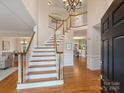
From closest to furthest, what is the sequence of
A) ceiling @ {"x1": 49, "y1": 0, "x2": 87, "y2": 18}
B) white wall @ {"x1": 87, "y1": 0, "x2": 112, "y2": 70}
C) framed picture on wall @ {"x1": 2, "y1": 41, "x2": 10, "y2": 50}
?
1. white wall @ {"x1": 87, "y1": 0, "x2": 112, "y2": 70}
2. ceiling @ {"x1": 49, "y1": 0, "x2": 87, "y2": 18}
3. framed picture on wall @ {"x1": 2, "y1": 41, "x2": 10, "y2": 50}

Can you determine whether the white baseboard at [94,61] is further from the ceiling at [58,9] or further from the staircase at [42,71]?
the ceiling at [58,9]

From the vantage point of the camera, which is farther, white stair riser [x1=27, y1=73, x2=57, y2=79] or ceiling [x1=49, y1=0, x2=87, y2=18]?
ceiling [x1=49, y1=0, x2=87, y2=18]

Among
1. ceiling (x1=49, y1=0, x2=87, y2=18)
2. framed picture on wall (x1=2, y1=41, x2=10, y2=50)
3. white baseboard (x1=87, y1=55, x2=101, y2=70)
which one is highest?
ceiling (x1=49, y1=0, x2=87, y2=18)

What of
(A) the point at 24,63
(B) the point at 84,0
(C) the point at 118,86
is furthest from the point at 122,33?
(B) the point at 84,0

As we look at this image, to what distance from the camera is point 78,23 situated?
9.10 meters

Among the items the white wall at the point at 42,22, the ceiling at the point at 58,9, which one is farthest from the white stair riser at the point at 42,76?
the ceiling at the point at 58,9

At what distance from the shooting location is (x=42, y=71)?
5285 millimetres

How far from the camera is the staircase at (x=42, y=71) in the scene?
4.49 metres

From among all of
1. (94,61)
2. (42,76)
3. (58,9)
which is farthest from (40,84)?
(58,9)

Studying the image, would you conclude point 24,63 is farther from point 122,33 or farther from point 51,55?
point 122,33

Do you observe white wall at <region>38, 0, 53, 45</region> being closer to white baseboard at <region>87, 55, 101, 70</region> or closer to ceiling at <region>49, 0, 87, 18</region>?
ceiling at <region>49, 0, 87, 18</region>

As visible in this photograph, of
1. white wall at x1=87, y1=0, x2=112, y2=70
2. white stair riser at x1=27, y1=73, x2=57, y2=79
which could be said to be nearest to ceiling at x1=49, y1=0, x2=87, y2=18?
white wall at x1=87, y1=0, x2=112, y2=70

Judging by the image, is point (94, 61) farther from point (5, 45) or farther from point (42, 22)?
point (5, 45)

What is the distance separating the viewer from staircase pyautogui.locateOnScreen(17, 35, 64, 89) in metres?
4.49
